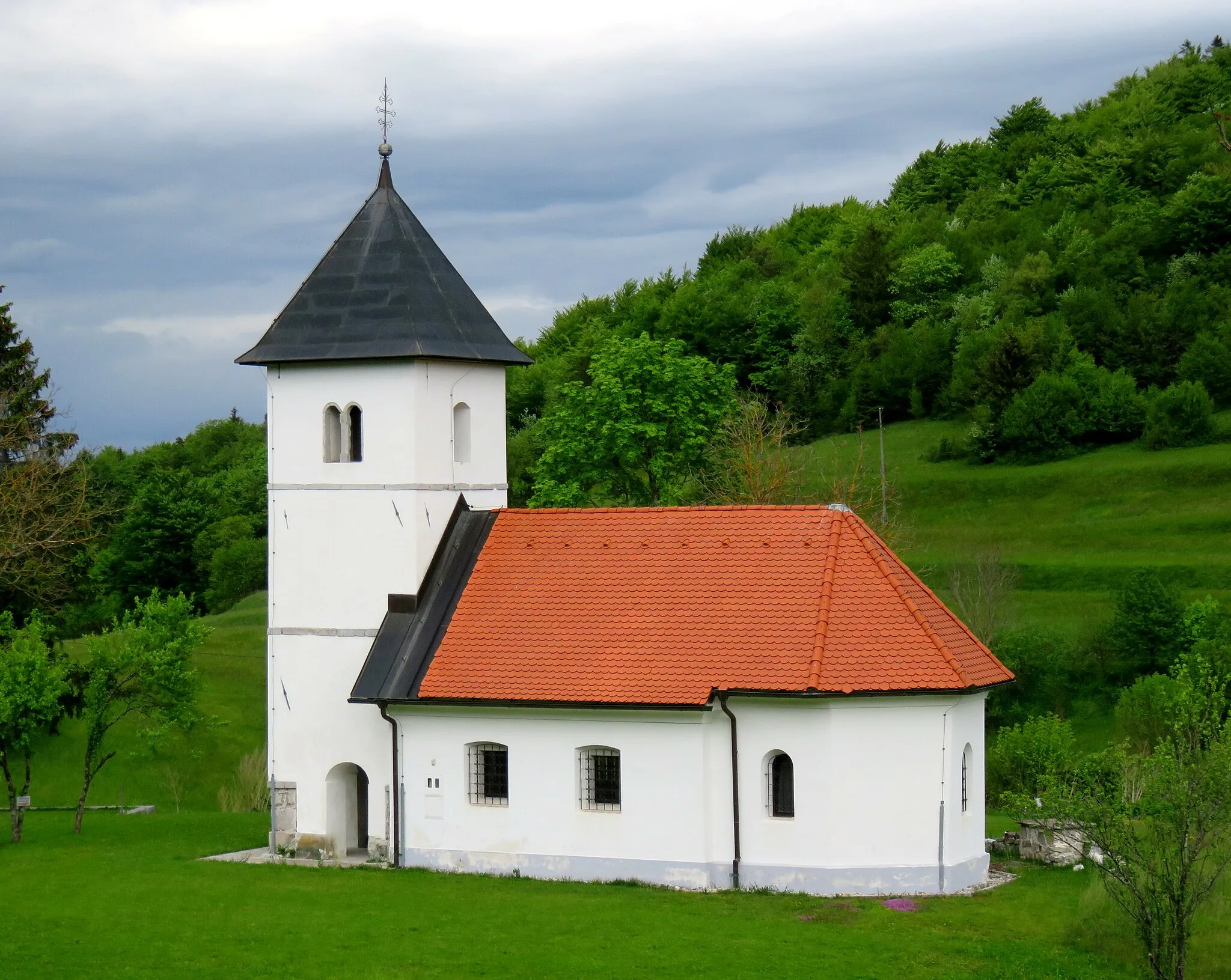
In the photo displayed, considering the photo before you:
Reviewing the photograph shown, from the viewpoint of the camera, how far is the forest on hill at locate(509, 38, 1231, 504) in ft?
221

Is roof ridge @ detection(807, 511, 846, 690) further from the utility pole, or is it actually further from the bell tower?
the utility pole

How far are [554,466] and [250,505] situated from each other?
4744 cm

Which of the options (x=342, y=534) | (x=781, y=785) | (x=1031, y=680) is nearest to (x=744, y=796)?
(x=781, y=785)

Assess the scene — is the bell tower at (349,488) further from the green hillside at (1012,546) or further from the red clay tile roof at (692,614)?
the green hillside at (1012,546)

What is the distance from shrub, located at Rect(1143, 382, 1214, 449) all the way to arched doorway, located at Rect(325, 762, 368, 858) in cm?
4376

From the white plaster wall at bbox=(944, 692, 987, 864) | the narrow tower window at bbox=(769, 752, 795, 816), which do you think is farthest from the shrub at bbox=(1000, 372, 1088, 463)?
the narrow tower window at bbox=(769, 752, 795, 816)

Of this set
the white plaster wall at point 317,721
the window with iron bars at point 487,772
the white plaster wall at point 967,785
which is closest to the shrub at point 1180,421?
the white plaster wall at point 967,785

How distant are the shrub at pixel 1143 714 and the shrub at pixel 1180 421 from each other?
23151mm

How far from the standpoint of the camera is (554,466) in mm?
48312

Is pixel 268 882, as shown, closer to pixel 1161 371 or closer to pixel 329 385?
pixel 329 385

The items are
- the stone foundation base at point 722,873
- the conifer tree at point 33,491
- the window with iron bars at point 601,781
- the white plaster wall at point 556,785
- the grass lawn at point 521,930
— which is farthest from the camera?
the conifer tree at point 33,491

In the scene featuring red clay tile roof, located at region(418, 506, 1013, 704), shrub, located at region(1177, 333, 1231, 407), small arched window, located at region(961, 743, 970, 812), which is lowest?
small arched window, located at region(961, 743, 970, 812)

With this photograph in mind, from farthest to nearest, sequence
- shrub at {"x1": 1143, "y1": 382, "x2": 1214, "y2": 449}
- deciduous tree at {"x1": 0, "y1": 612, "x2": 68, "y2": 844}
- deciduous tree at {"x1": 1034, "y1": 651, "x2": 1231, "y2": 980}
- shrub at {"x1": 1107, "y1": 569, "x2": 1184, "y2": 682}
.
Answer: shrub at {"x1": 1143, "y1": 382, "x2": 1214, "y2": 449} < shrub at {"x1": 1107, "y1": 569, "x2": 1184, "y2": 682} < deciduous tree at {"x1": 0, "y1": 612, "x2": 68, "y2": 844} < deciduous tree at {"x1": 1034, "y1": 651, "x2": 1231, "y2": 980}

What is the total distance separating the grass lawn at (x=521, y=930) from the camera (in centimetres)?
2097
